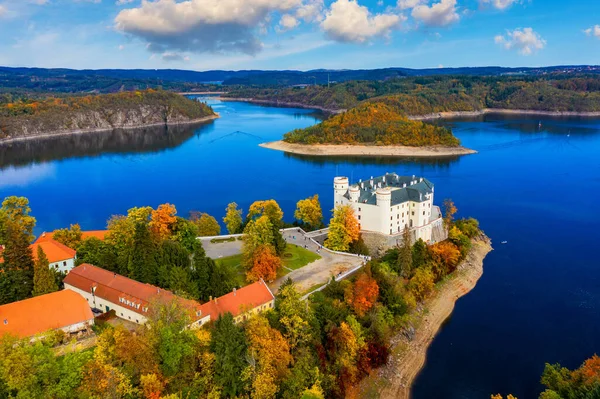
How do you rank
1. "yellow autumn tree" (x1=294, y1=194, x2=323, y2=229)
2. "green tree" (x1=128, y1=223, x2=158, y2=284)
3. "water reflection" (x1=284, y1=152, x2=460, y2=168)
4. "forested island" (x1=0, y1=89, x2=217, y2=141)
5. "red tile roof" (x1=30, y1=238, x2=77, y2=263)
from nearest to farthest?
"green tree" (x1=128, y1=223, x2=158, y2=284), "red tile roof" (x1=30, y1=238, x2=77, y2=263), "yellow autumn tree" (x1=294, y1=194, x2=323, y2=229), "water reflection" (x1=284, y1=152, x2=460, y2=168), "forested island" (x1=0, y1=89, x2=217, y2=141)

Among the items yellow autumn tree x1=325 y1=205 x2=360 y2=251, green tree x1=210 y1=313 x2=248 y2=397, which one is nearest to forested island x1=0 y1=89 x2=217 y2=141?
yellow autumn tree x1=325 y1=205 x2=360 y2=251

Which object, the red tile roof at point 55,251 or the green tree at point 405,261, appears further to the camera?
the green tree at point 405,261

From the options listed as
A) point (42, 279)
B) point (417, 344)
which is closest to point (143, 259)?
point (42, 279)

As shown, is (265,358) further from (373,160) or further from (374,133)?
(374,133)

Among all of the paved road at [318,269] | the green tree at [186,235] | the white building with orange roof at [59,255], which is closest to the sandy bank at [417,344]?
the paved road at [318,269]

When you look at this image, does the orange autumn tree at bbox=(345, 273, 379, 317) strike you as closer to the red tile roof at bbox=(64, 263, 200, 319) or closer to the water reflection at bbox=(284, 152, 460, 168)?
the red tile roof at bbox=(64, 263, 200, 319)

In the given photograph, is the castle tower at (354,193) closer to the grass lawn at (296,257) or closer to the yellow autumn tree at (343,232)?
the yellow autumn tree at (343,232)

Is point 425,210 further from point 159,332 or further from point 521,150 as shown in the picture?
point 521,150

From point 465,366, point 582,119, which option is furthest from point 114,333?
point 582,119
